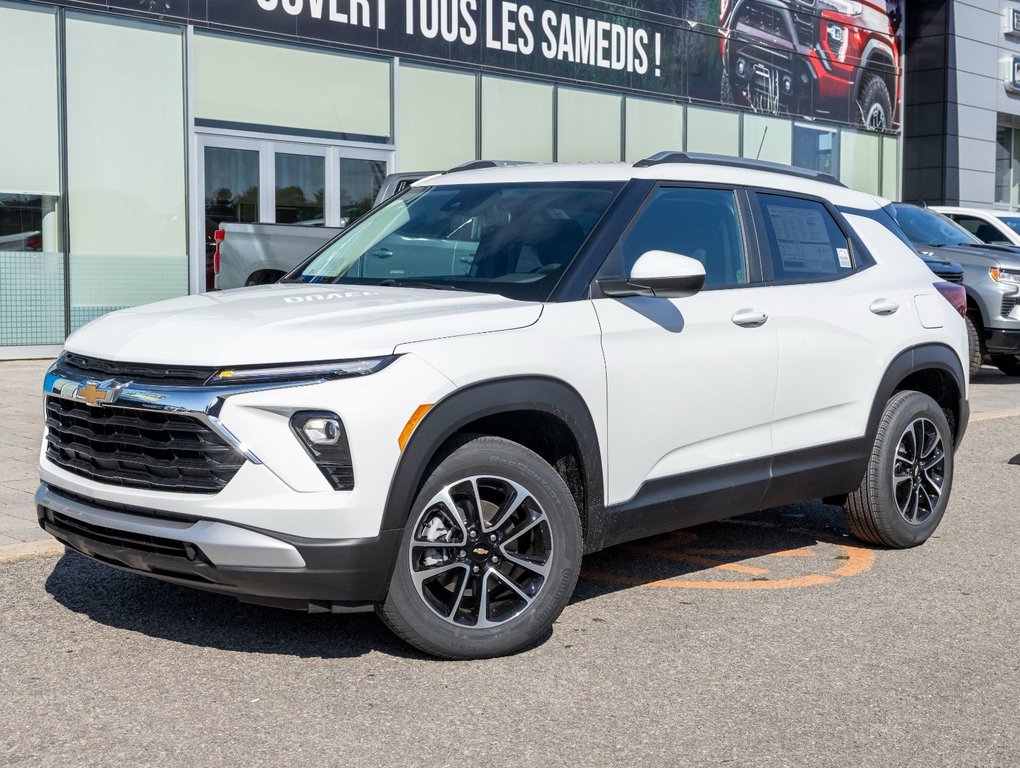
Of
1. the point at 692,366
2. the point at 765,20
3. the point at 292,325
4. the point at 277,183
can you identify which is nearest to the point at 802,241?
the point at 692,366

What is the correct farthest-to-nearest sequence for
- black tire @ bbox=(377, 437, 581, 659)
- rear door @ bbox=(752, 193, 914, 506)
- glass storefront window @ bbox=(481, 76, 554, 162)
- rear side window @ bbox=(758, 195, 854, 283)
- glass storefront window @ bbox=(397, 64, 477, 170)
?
glass storefront window @ bbox=(481, 76, 554, 162)
glass storefront window @ bbox=(397, 64, 477, 170)
rear side window @ bbox=(758, 195, 854, 283)
rear door @ bbox=(752, 193, 914, 506)
black tire @ bbox=(377, 437, 581, 659)

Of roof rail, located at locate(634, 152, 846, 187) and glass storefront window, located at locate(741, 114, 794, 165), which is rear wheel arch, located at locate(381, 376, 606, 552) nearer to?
roof rail, located at locate(634, 152, 846, 187)

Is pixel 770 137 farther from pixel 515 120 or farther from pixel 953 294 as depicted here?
pixel 953 294

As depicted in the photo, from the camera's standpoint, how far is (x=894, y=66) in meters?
31.3

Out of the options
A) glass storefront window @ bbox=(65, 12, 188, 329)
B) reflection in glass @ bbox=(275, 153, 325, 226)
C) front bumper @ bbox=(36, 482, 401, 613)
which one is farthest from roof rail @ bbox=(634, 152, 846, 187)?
reflection in glass @ bbox=(275, 153, 325, 226)

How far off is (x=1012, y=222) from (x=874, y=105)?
1472 centimetres

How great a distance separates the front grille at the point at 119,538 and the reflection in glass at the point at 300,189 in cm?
1352

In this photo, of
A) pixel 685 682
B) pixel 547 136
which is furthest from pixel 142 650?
pixel 547 136

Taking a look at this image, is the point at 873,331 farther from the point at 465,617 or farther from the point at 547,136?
the point at 547,136

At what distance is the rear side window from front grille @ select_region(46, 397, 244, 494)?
2659 mm

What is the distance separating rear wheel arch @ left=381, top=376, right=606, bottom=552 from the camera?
14.0ft

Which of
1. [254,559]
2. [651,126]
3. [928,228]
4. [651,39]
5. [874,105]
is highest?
[651,39]

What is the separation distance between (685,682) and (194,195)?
1378 centimetres

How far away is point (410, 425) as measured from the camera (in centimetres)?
425
